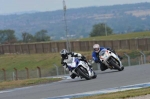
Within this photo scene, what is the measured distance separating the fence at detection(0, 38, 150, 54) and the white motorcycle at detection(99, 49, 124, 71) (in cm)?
4248

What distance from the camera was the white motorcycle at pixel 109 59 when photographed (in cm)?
2456

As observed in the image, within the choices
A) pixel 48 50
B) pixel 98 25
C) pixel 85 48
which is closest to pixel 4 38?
pixel 98 25

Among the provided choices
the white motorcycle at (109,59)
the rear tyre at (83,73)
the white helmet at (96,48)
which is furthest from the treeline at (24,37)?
the rear tyre at (83,73)

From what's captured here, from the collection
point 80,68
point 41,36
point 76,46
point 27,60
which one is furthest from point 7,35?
point 80,68

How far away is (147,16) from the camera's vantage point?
616 feet

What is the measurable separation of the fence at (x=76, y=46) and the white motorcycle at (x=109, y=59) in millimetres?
42480

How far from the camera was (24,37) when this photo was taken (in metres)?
132

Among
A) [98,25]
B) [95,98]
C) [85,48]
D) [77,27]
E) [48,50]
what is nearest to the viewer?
[95,98]

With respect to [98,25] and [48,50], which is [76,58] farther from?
[98,25]

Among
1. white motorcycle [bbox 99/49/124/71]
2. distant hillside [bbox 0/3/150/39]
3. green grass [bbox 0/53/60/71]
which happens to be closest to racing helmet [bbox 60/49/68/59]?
white motorcycle [bbox 99/49/124/71]

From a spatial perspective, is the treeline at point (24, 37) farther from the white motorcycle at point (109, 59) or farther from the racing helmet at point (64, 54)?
the racing helmet at point (64, 54)

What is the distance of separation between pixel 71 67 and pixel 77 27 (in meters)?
156

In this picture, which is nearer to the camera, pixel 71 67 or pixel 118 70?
pixel 71 67

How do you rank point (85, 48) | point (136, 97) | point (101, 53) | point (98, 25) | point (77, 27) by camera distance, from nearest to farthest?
point (136, 97), point (101, 53), point (85, 48), point (98, 25), point (77, 27)
